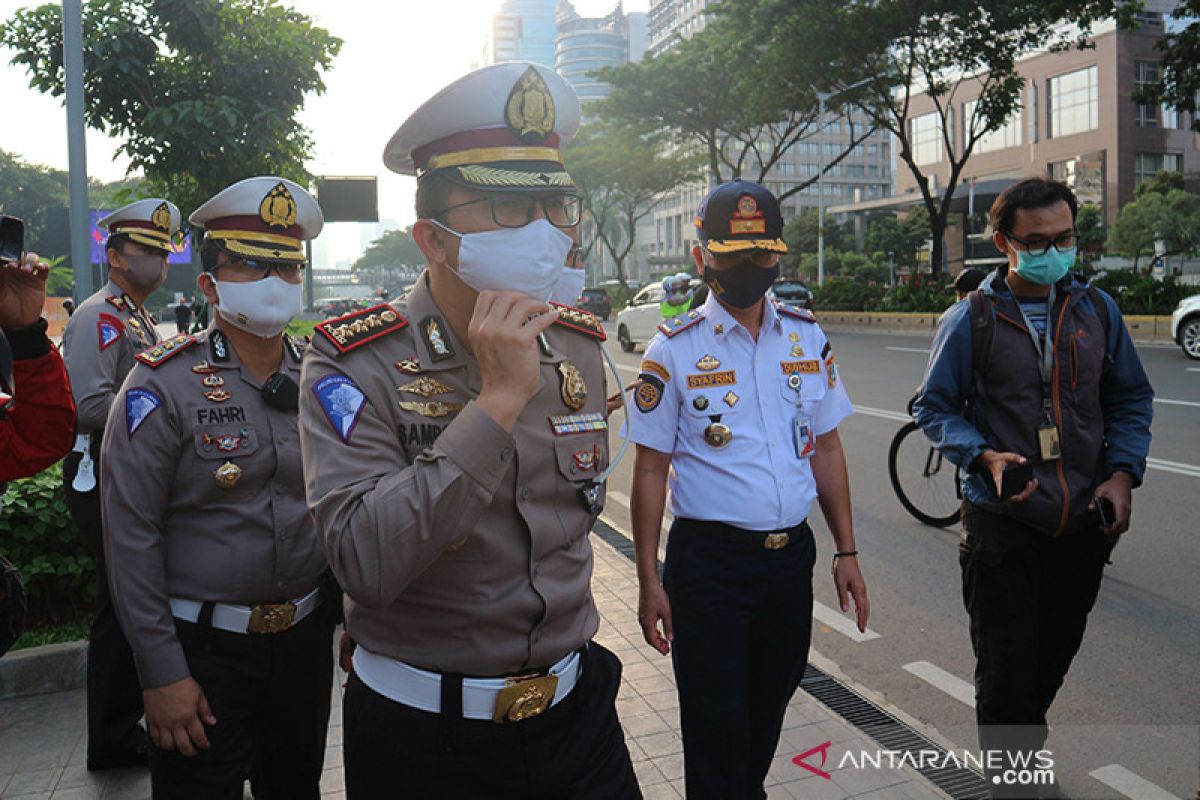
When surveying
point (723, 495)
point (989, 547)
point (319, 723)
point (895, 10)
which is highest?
point (895, 10)

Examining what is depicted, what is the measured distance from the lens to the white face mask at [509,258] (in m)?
1.64

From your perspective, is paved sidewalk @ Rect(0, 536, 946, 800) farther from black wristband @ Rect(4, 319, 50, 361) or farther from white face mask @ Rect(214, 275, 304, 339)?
black wristband @ Rect(4, 319, 50, 361)

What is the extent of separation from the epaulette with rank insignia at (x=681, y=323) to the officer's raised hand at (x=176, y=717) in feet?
5.21

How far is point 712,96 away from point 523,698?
1229 inches

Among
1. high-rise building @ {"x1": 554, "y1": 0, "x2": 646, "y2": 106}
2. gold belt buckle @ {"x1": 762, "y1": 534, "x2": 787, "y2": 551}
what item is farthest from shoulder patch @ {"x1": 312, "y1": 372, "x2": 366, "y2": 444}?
high-rise building @ {"x1": 554, "y1": 0, "x2": 646, "y2": 106}

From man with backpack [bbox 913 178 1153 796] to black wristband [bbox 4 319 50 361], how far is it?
2491mm

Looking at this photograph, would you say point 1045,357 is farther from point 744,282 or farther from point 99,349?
point 99,349

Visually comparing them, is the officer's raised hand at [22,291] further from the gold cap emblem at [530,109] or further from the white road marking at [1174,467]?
the white road marking at [1174,467]

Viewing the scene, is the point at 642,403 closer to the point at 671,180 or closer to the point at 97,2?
the point at 97,2

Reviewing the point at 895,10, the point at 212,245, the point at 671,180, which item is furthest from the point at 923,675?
the point at 671,180

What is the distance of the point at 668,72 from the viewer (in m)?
30.8

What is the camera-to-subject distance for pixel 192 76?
778cm

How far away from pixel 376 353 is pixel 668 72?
31032 millimetres

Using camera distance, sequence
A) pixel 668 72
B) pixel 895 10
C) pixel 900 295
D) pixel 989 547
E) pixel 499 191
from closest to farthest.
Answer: pixel 499 191
pixel 989 547
pixel 895 10
pixel 900 295
pixel 668 72
